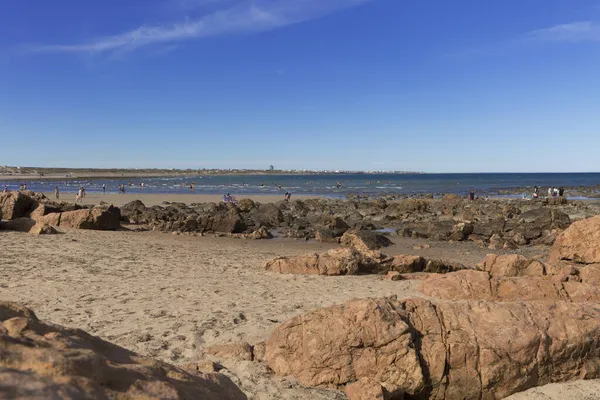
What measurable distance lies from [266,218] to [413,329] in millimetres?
21749

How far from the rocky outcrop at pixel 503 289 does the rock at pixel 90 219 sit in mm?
15234

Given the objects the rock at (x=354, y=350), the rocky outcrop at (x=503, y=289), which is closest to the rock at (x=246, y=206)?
the rocky outcrop at (x=503, y=289)

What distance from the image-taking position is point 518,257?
11023 millimetres

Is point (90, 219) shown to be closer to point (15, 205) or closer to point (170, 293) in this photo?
point (15, 205)

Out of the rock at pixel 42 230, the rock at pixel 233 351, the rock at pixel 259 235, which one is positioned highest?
the rock at pixel 42 230

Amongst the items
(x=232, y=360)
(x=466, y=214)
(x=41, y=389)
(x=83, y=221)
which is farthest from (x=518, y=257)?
(x=466, y=214)

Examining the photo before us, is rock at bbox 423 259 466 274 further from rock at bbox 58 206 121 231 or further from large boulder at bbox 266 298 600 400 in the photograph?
rock at bbox 58 206 121 231

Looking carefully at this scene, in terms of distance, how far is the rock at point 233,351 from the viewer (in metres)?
5.83

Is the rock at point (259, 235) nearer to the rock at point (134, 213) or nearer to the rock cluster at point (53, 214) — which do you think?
the rock cluster at point (53, 214)

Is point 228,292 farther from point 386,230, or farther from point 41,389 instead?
point 386,230

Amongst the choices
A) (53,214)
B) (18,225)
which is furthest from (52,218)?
(18,225)

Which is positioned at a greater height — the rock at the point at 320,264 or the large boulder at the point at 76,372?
the large boulder at the point at 76,372

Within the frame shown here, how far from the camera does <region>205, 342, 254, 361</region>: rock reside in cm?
583

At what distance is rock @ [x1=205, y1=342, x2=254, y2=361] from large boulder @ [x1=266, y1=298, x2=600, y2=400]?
1.04ft
